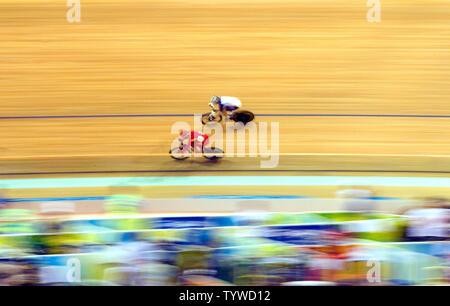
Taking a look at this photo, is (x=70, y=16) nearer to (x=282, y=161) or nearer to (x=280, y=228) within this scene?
(x=282, y=161)

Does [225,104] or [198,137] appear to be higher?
[225,104]

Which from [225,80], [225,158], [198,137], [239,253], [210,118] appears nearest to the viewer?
[239,253]

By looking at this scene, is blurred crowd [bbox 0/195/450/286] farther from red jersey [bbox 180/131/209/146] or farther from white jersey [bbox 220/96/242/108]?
white jersey [bbox 220/96/242/108]

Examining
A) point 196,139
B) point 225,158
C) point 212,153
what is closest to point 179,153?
point 196,139

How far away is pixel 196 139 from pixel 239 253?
6.88 feet

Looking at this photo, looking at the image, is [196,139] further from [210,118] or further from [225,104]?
[225,104]

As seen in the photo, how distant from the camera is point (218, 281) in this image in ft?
13.3

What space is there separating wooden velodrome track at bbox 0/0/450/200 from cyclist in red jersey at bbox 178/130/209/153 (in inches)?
7.0

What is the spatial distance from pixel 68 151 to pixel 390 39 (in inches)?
212

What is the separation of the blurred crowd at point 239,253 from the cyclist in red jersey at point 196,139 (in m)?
1.51

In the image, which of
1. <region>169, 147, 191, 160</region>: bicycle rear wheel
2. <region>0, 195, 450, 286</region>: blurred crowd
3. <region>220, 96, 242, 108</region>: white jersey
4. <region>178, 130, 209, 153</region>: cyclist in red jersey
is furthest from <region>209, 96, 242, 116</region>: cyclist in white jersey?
<region>0, 195, 450, 286</region>: blurred crowd

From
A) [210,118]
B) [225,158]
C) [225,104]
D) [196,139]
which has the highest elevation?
[225,104]

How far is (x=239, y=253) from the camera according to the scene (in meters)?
4.16

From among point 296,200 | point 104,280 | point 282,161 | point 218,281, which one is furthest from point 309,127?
point 104,280
